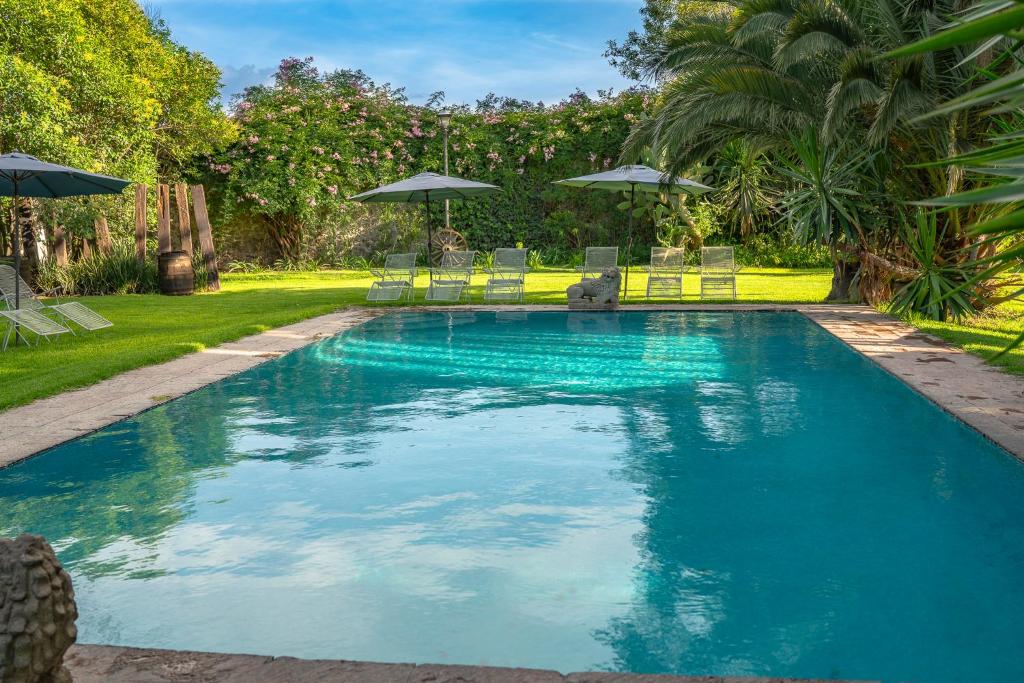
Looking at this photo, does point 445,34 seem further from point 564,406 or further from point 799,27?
point 564,406

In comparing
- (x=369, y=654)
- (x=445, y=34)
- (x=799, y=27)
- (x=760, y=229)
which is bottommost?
(x=369, y=654)

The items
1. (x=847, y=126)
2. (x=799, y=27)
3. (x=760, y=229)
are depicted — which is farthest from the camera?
(x=760, y=229)

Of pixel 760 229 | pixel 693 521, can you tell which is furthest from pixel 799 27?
pixel 760 229

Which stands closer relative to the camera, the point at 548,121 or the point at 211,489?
the point at 211,489

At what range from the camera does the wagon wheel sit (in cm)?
2053

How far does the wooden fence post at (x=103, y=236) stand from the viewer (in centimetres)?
1688

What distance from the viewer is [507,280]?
15195 mm

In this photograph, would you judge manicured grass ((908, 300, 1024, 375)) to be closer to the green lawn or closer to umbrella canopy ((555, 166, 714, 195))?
the green lawn

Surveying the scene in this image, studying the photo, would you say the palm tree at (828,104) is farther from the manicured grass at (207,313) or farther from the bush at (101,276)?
the bush at (101,276)

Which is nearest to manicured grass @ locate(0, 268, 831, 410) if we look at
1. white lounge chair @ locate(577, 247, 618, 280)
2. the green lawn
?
the green lawn

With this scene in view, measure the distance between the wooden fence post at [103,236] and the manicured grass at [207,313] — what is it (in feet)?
5.30

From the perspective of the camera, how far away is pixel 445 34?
55094mm

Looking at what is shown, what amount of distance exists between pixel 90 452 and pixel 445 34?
53.1 m

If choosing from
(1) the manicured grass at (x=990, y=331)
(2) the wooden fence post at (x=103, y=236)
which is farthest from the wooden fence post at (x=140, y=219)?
(1) the manicured grass at (x=990, y=331)
